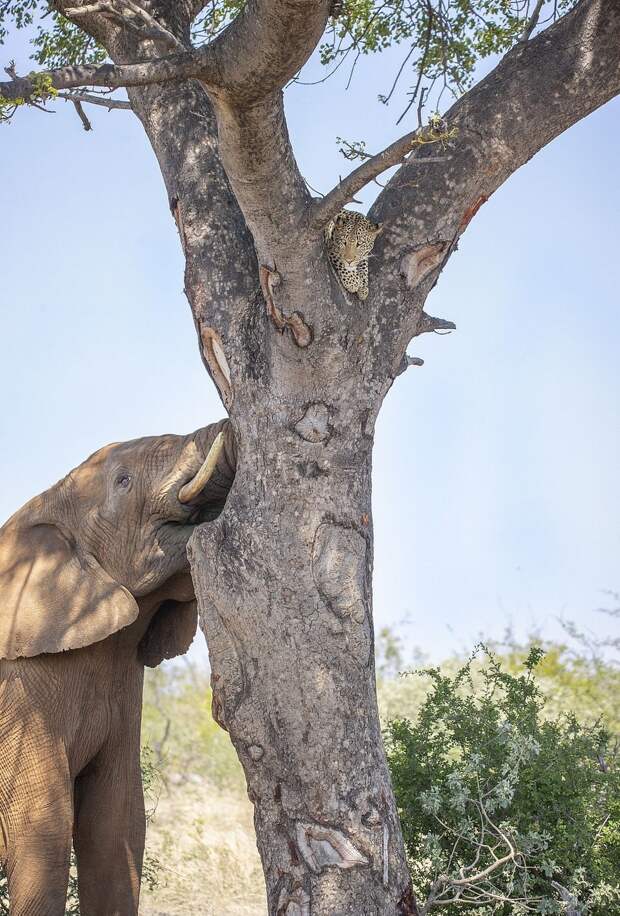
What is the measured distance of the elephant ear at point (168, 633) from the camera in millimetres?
6559

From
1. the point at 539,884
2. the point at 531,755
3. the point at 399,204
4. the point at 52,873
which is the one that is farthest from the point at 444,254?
the point at 52,873

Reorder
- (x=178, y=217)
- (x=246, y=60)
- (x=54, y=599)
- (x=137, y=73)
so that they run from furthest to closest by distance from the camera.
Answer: (x=54, y=599) < (x=178, y=217) < (x=246, y=60) < (x=137, y=73)

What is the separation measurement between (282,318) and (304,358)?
0.20 m

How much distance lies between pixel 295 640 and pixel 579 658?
34.6 ft

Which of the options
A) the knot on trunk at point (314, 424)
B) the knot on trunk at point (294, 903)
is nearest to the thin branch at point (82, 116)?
the knot on trunk at point (314, 424)

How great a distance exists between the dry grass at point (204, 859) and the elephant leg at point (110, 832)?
55.5 inches

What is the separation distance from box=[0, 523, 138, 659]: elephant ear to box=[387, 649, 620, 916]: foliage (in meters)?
1.89

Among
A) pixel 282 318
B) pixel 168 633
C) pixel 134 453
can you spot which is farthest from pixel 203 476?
pixel 168 633

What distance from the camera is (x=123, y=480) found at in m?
6.20

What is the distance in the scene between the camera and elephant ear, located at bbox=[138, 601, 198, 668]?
6559 millimetres

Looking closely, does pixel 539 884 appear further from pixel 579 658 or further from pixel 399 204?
pixel 579 658

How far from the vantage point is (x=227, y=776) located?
44.3 ft

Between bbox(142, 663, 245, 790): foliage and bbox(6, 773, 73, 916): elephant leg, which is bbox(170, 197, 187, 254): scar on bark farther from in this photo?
bbox(142, 663, 245, 790): foliage

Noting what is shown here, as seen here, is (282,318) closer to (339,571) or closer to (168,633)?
Result: (339,571)
